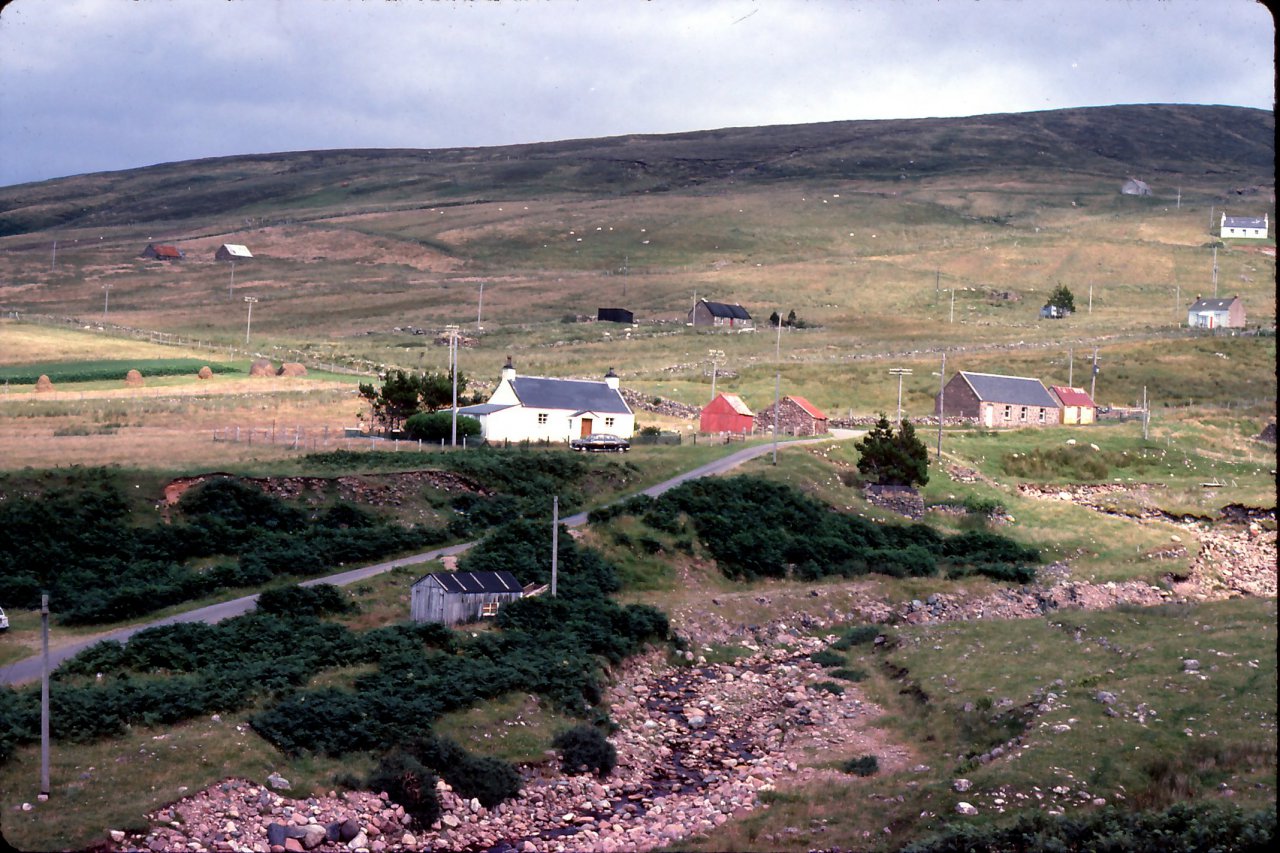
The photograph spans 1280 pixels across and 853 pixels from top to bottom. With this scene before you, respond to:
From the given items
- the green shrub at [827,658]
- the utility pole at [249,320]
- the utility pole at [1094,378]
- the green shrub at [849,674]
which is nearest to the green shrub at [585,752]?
the green shrub at [849,674]

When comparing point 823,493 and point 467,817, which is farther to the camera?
point 823,493

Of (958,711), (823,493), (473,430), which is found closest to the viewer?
(958,711)

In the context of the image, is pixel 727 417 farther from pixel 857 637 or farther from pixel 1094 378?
pixel 857 637

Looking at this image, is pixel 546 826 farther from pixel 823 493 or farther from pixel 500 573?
pixel 823 493

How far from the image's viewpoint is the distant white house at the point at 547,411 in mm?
63875

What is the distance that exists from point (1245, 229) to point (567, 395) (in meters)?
139

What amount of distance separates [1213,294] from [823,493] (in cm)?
9664

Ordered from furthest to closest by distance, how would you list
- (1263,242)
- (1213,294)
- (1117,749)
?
1. (1263,242)
2. (1213,294)
3. (1117,749)

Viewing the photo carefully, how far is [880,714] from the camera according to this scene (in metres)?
34.1

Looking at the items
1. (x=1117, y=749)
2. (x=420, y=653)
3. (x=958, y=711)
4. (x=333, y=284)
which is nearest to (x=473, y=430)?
(x=420, y=653)

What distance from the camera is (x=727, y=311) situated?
124 meters

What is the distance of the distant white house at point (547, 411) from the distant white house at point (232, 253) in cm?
11902

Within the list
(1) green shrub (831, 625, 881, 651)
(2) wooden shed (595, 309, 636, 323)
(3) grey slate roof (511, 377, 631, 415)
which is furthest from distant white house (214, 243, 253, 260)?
(1) green shrub (831, 625, 881, 651)

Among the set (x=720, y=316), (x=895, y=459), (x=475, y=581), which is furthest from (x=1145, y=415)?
(x=475, y=581)
